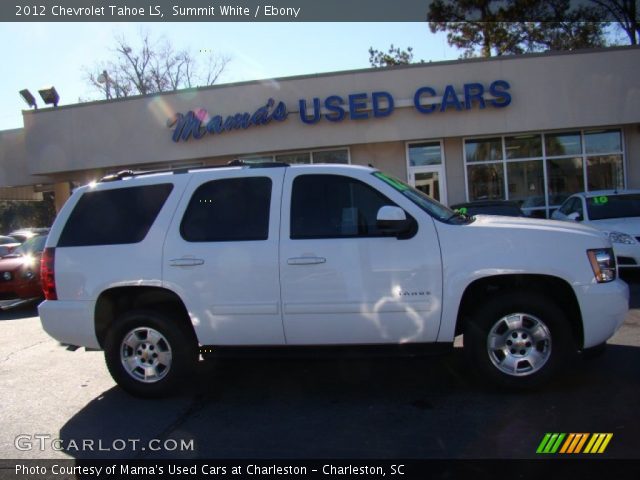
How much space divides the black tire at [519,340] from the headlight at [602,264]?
408 millimetres

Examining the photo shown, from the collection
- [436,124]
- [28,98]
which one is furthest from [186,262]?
[28,98]

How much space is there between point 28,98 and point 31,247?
33.1ft

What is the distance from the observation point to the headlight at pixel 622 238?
862 cm

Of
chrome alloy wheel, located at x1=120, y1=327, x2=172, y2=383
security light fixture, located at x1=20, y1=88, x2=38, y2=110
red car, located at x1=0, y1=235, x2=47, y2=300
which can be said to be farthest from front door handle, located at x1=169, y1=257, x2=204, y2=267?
security light fixture, located at x1=20, y1=88, x2=38, y2=110

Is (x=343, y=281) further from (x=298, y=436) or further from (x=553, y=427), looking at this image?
(x=553, y=427)

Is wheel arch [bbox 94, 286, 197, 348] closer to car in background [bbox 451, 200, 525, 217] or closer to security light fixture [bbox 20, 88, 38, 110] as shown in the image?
car in background [bbox 451, 200, 525, 217]

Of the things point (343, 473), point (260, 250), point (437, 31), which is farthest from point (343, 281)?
point (437, 31)

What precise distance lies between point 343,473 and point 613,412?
2.12m

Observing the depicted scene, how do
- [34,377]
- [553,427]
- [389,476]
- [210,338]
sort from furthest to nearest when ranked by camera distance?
[34,377], [210,338], [553,427], [389,476]

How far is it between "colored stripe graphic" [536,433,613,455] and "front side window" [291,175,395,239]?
1912mm

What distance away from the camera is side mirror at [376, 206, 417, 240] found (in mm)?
4184

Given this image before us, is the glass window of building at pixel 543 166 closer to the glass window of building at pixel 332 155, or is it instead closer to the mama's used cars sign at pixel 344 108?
the mama's used cars sign at pixel 344 108

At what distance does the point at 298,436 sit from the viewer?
387cm

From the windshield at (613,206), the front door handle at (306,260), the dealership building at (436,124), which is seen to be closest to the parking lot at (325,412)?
the front door handle at (306,260)
